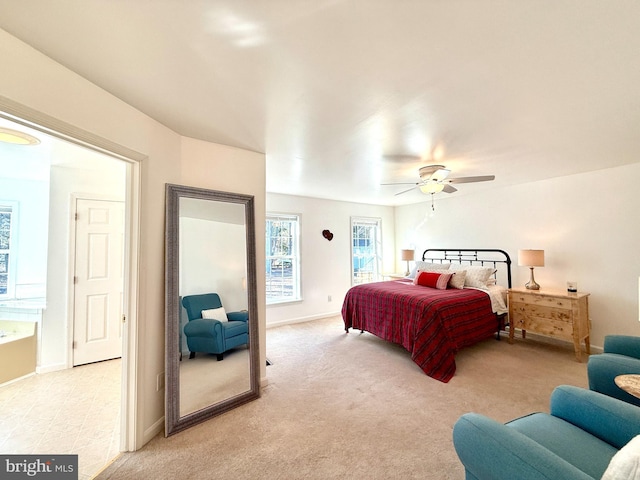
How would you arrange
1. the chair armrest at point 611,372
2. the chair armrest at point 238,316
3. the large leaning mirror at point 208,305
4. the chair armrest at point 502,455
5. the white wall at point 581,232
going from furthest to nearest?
1. the white wall at point 581,232
2. the chair armrest at point 238,316
3. the large leaning mirror at point 208,305
4. the chair armrest at point 611,372
5. the chair armrest at point 502,455

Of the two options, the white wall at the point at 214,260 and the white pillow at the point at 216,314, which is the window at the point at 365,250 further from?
the white pillow at the point at 216,314

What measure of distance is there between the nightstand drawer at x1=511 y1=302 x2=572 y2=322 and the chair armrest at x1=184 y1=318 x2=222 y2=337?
→ 3930 mm

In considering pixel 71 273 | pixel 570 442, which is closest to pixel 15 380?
pixel 71 273

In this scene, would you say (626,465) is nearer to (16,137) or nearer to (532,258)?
(532,258)

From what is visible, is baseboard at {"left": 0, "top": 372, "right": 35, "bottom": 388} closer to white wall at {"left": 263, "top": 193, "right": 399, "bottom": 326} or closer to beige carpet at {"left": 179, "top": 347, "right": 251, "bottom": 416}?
beige carpet at {"left": 179, "top": 347, "right": 251, "bottom": 416}

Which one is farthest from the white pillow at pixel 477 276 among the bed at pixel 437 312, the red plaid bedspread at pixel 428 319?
the red plaid bedspread at pixel 428 319

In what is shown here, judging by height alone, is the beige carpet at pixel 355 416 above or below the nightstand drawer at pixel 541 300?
below

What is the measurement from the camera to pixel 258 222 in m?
2.71

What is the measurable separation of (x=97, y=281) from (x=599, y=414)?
4.70 metres

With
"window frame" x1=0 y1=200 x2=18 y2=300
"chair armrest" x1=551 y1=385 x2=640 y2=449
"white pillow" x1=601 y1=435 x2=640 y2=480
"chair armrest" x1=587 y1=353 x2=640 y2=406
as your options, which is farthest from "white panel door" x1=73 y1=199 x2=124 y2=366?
"chair armrest" x1=587 y1=353 x2=640 y2=406

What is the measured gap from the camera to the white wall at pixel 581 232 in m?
3.24

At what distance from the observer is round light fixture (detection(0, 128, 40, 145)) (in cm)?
211

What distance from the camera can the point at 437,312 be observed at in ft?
10.1

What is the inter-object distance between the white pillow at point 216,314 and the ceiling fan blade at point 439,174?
2.74 metres
